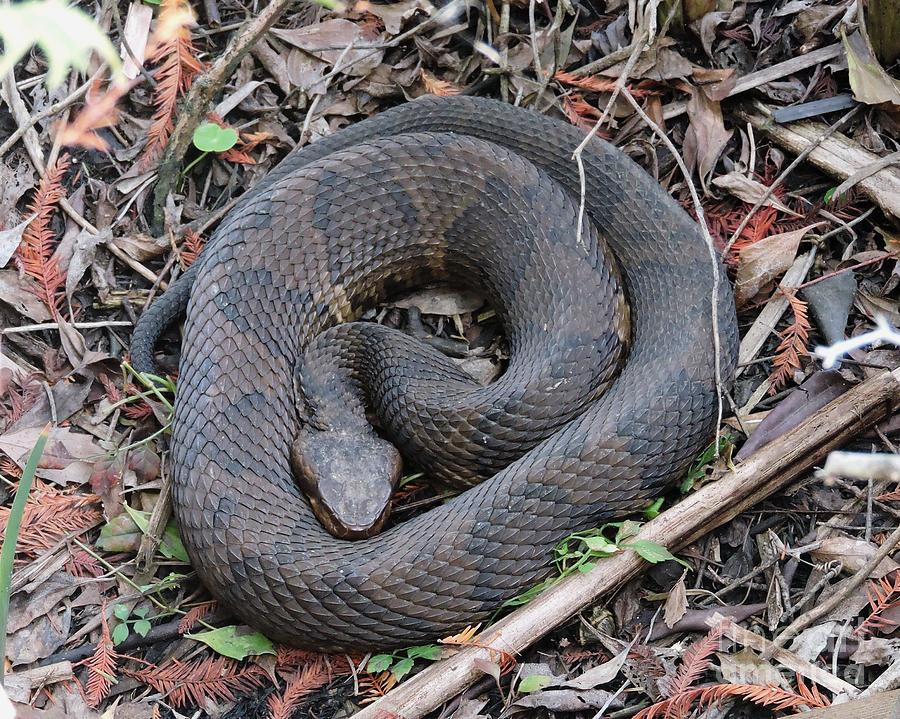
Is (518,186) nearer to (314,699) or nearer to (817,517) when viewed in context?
(817,517)

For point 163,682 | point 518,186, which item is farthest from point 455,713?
point 518,186

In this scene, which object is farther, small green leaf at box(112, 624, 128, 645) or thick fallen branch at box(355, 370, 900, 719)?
small green leaf at box(112, 624, 128, 645)

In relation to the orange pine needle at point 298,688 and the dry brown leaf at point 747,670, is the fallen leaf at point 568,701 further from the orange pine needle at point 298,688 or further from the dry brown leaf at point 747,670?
the orange pine needle at point 298,688

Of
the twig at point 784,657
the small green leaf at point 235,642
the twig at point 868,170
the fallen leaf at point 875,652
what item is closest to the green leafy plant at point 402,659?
the small green leaf at point 235,642

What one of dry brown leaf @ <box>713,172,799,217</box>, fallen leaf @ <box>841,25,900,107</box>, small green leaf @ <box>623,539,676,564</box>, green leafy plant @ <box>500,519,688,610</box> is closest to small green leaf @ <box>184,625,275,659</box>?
green leafy plant @ <box>500,519,688,610</box>

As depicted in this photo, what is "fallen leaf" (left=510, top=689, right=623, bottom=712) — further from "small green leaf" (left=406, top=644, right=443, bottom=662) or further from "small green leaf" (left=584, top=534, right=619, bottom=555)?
"small green leaf" (left=584, top=534, right=619, bottom=555)

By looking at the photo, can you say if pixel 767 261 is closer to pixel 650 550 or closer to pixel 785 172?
pixel 785 172
